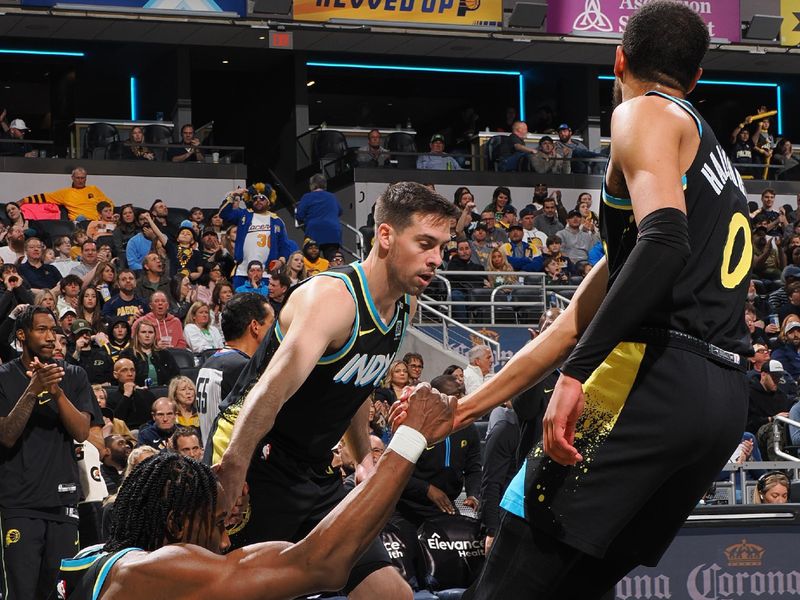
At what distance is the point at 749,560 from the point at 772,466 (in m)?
1.76

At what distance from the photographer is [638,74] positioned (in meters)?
3.23

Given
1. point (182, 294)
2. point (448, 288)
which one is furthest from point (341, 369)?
point (448, 288)

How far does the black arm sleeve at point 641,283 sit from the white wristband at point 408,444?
1.33 ft

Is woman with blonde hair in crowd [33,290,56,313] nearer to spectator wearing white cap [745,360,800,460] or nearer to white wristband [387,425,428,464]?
spectator wearing white cap [745,360,800,460]

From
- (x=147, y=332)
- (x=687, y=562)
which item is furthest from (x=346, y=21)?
(x=687, y=562)

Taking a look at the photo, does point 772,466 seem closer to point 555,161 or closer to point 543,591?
point 543,591

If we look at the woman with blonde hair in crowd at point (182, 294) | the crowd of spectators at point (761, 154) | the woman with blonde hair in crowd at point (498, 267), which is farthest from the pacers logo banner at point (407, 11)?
the woman with blonde hair in crowd at point (182, 294)

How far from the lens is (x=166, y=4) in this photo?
2089 cm

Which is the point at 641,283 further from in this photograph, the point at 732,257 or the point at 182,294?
the point at 182,294

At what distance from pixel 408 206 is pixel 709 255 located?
6.27ft

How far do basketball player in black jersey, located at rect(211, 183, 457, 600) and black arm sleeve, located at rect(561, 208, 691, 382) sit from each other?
176 centimetres

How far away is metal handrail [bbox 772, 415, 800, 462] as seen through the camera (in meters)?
12.2

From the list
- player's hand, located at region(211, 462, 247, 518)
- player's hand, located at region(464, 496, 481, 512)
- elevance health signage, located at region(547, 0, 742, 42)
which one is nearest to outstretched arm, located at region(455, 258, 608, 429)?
player's hand, located at region(211, 462, 247, 518)

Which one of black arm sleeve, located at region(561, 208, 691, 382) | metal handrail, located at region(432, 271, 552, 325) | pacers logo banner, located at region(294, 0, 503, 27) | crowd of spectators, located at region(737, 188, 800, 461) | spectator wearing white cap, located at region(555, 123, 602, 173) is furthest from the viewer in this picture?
spectator wearing white cap, located at region(555, 123, 602, 173)
